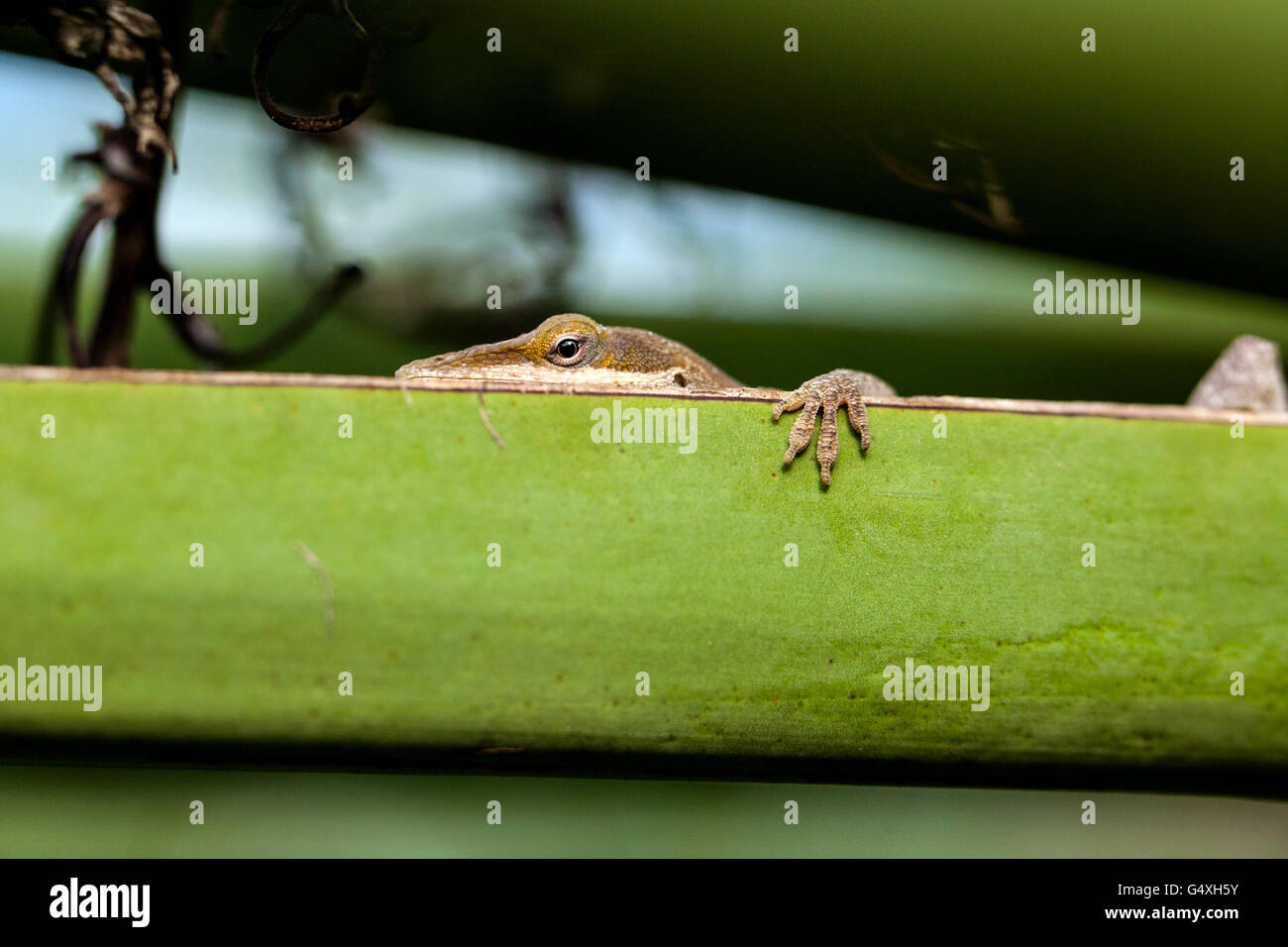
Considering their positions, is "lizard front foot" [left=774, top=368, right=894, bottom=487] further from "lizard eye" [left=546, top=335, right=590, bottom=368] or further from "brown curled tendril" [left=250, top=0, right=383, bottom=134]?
"brown curled tendril" [left=250, top=0, right=383, bottom=134]

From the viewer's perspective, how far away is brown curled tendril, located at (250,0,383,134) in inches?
42.4

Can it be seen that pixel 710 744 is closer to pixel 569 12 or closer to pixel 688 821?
pixel 688 821

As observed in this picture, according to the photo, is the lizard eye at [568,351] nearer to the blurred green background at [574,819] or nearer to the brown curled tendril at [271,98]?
the brown curled tendril at [271,98]

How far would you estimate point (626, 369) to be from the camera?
1.52 m

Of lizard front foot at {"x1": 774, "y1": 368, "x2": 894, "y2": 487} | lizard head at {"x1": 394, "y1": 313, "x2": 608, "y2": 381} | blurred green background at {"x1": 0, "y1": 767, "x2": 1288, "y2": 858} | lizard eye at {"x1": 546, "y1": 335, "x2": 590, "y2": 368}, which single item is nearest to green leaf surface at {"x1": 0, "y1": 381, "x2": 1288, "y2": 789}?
lizard front foot at {"x1": 774, "y1": 368, "x2": 894, "y2": 487}

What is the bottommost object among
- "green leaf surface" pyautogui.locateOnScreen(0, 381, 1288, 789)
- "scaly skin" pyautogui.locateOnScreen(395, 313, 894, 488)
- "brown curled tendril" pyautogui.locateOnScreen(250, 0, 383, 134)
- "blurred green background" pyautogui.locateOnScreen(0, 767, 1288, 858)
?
"blurred green background" pyautogui.locateOnScreen(0, 767, 1288, 858)

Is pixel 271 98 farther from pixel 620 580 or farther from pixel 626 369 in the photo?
pixel 620 580

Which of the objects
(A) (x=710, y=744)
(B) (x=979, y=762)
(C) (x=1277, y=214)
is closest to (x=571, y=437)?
(A) (x=710, y=744)

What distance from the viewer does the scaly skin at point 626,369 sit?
37.1 inches

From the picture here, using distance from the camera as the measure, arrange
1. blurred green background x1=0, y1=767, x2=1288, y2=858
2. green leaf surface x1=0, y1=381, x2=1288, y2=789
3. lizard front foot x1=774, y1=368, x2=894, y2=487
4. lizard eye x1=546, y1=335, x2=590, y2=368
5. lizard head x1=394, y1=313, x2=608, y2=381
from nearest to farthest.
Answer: green leaf surface x1=0, y1=381, x2=1288, y2=789, lizard front foot x1=774, y1=368, x2=894, y2=487, blurred green background x1=0, y1=767, x2=1288, y2=858, lizard head x1=394, y1=313, x2=608, y2=381, lizard eye x1=546, y1=335, x2=590, y2=368

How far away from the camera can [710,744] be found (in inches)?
32.4

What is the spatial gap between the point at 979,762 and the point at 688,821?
1.74 feet

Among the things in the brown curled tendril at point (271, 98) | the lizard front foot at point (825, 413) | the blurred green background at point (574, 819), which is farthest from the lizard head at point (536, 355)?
the blurred green background at point (574, 819)

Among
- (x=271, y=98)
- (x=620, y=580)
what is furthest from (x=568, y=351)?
(x=620, y=580)
